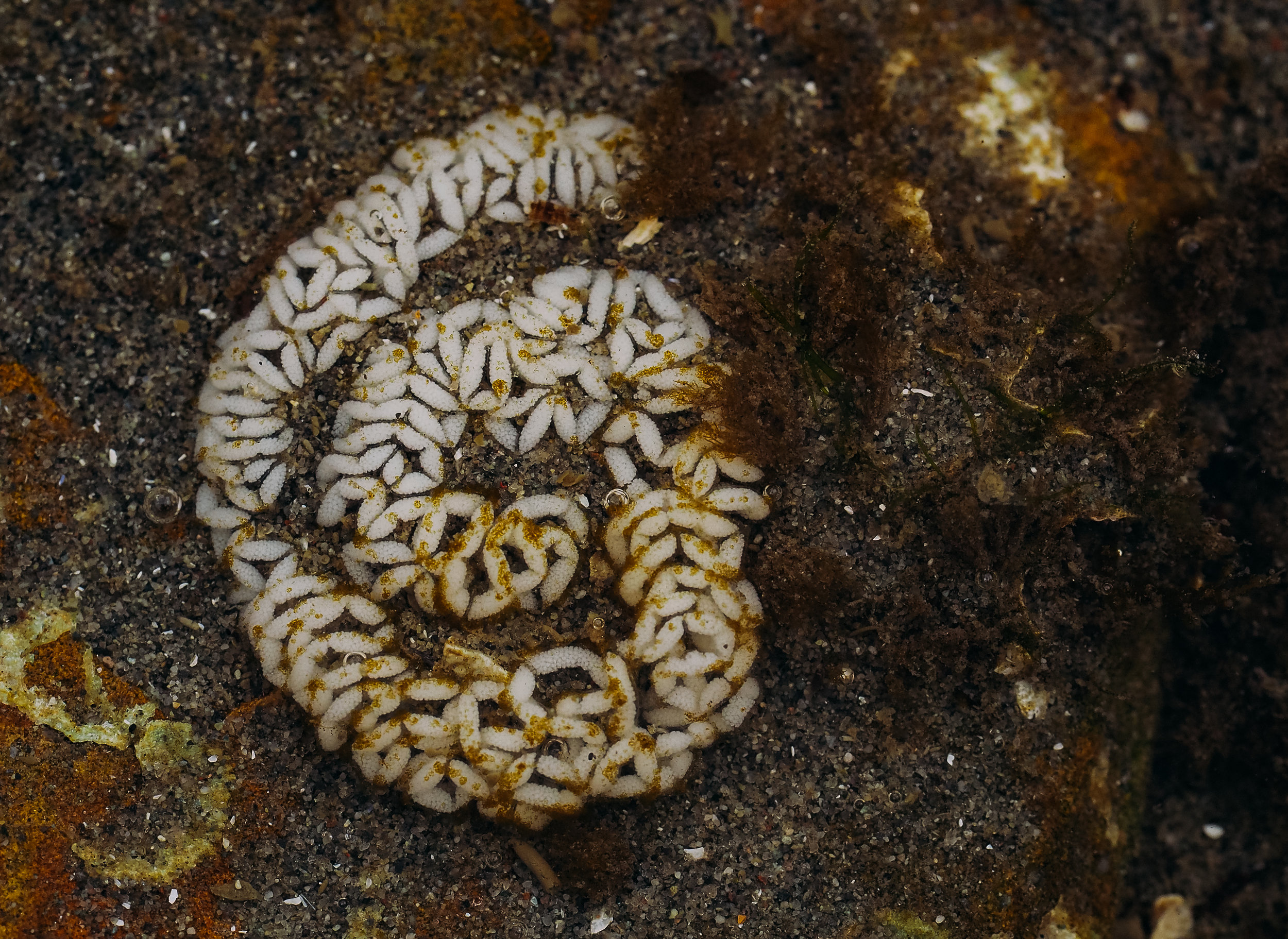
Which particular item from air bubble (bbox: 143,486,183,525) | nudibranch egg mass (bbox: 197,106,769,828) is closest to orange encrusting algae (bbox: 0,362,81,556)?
air bubble (bbox: 143,486,183,525)

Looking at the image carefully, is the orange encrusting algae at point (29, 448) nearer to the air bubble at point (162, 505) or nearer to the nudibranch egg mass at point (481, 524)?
the air bubble at point (162, 505)

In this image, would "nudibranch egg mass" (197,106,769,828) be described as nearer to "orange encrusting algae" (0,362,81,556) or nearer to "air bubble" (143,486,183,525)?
"air bubble" (143,486,183,525)

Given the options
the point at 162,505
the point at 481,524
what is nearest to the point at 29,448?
the point at 162,505

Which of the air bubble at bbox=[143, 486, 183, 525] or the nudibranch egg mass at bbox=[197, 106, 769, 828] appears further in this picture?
the air bubble at bbox=[143, 486, 183, 525]

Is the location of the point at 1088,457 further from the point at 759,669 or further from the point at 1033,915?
the point at 1033,915

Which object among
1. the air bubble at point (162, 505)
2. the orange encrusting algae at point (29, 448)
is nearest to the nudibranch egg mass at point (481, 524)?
the air bubble at point (162, 505)

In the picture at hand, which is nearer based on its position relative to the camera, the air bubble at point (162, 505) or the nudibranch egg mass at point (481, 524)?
the nudibranch egg mass at point (481, 524)

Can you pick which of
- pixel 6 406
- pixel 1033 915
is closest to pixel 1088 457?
pixel 1033 915

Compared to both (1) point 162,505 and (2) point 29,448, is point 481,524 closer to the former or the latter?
(1) point 162,505
